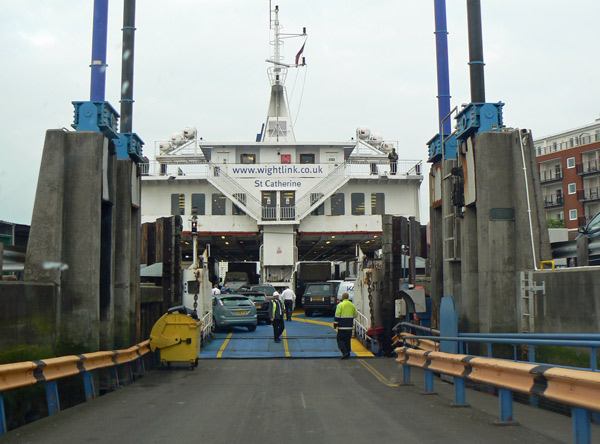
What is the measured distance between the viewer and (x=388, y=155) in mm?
41281

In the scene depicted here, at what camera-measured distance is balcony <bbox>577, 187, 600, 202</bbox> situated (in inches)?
2501

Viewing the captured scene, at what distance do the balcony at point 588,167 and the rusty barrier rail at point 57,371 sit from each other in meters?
60.9

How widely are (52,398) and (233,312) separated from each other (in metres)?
15.3

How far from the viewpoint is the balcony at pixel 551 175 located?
6794 centimetres

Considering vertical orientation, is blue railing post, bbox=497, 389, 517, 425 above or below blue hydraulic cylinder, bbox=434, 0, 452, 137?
below

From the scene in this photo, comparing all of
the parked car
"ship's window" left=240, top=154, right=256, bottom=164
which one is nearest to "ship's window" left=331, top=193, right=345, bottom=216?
"ship's window" left=240, top=154, right=256, bottom=164

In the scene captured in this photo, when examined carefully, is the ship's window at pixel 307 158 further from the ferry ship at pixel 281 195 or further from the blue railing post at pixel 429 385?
the blue railing post at pixel 429 385

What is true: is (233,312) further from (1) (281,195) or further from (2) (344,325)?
(1) (281,195)

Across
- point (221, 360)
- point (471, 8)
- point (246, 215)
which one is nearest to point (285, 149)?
point (246, 215)

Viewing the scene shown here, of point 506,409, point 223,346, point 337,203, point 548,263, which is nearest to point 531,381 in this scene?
point 506,409

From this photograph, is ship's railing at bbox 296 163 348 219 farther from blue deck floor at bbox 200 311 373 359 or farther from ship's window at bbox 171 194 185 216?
blue deck floor at bbox 200 311 373 359

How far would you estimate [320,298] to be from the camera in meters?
32.9

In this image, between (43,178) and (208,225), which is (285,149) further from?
(43,178)

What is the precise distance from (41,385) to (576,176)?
65710mm
